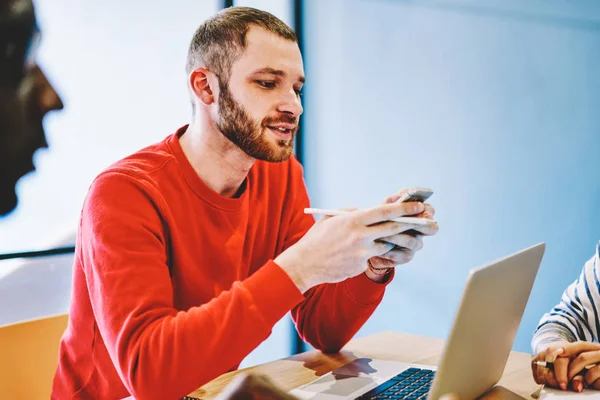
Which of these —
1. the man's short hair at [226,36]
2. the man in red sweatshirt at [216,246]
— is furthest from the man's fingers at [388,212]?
the man's short hair at [226,36]

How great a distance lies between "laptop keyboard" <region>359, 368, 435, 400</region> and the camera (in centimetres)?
103

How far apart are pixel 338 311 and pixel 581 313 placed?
55 centimetres

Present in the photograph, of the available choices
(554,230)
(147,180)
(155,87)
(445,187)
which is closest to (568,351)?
(147,180)

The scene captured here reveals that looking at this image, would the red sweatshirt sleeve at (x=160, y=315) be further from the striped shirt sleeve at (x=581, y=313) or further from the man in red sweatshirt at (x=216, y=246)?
the striped shirt sleeve at (x=581, y=313)

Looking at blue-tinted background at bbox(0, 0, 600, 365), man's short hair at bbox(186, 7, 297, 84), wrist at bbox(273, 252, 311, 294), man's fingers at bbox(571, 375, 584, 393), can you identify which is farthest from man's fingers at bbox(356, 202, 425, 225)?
blue-tinted background at bbox(0, 0, 600, 365)

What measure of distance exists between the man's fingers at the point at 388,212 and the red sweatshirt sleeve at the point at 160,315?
167 millimetres

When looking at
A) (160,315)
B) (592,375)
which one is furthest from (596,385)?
(160,315)

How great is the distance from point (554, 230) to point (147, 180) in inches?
64.7

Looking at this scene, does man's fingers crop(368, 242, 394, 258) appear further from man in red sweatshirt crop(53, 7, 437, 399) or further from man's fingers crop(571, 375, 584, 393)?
man's fingers crop(571, 375, 584, 393)

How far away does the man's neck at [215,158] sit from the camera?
4.43 ft

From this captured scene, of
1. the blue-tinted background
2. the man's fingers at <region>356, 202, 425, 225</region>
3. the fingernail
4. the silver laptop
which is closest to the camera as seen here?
the silver laptop

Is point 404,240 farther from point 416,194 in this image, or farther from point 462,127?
point 462,127

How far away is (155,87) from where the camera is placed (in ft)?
8.50

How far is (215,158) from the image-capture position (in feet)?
4.43
